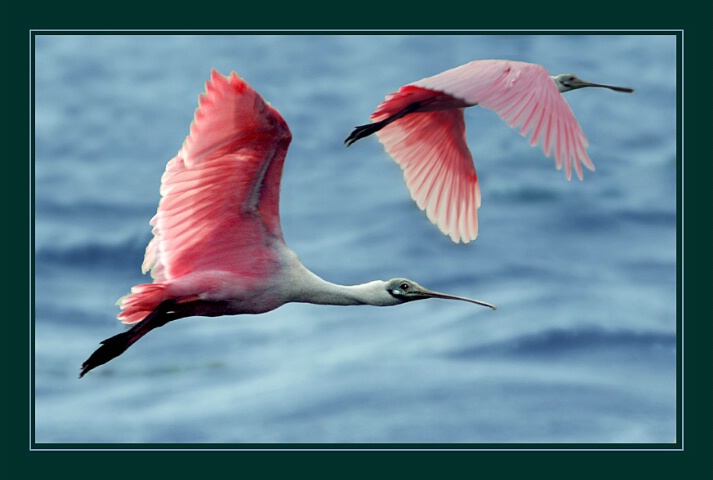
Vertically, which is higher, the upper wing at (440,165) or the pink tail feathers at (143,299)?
the upper wing at (440,165)

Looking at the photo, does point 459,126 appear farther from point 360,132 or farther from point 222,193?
point 222,193

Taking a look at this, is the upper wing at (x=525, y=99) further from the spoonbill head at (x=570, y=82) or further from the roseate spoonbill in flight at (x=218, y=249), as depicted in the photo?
the spoonbill head at (x=570, y=82)

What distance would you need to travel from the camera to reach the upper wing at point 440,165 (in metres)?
5.09

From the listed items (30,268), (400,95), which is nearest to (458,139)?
(400,95)

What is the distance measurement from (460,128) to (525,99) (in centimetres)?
99

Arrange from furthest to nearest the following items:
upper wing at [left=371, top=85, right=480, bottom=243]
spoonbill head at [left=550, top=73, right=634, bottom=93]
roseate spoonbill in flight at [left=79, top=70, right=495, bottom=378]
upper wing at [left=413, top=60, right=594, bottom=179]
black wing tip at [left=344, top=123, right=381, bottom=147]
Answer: spoonbill head at [left=550, top=73, right=634, bottom=93] < upper wing at [left=371, top=85, right=480, bottom=243] < black wing tip at [left=344, top=123, right=381, bottom=147] < roseate spoonbill in flight at [left=79, top=70, right=495, bottom=378] < upper wing at [left=413, top=60, right=594, bottom=179]

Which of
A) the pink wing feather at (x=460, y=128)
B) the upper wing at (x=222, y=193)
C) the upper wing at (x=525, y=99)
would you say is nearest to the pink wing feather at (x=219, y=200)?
the upper wing at (x=222, y=193)

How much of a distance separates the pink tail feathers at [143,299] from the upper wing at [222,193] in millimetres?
126

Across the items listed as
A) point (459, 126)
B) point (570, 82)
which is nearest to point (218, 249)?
point (459, 126)

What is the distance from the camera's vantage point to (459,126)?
17.1 feet

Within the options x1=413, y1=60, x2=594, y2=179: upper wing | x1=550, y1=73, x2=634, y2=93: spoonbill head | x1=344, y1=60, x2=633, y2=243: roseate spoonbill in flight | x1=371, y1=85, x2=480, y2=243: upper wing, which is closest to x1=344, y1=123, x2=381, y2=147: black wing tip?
x1=344, y1=60, x2=633, y2=243: roseate spoonbill in flight

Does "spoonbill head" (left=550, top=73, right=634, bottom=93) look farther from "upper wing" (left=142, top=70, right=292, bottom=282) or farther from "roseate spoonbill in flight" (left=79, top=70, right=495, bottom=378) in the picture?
"upper wing" (left=142, top=70, right=292, bottom=282)

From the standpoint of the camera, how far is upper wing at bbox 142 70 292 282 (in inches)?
161

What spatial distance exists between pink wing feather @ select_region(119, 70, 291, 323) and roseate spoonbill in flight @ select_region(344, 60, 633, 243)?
1.04ft
